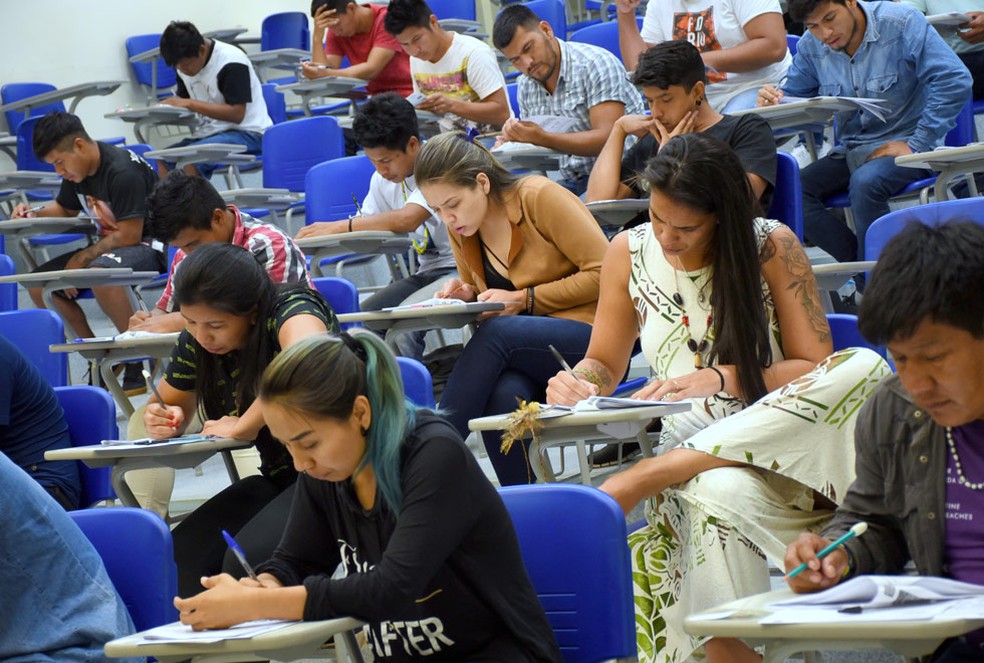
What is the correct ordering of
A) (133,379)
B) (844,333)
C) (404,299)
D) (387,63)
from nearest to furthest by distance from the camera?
1. (844,333)
2. (404,299)
3. (133,379)
4. (387,63)

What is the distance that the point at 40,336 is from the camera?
12.2 feet

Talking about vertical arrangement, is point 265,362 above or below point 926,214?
below

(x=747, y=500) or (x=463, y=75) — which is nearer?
(x=747, y=500)

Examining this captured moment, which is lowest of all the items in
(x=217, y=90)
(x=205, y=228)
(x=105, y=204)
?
(x=105, y=204)

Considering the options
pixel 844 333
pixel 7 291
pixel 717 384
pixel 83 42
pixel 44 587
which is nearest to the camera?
pixel 44 587

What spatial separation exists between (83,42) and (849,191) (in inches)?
268

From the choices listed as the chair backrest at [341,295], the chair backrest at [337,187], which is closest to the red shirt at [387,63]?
the chair backrest at [337,187]

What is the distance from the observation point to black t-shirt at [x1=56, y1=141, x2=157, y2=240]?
18.0ft

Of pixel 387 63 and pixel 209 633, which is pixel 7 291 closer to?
pixel 387 63

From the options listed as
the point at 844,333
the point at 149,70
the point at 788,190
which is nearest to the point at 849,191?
the point at 788,190

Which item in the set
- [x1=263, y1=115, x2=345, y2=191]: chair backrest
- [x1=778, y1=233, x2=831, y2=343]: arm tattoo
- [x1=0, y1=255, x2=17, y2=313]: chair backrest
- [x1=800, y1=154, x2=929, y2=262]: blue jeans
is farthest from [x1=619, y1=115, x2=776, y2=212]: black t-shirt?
[x1=263, y1=115, x2=345, y2=191]: chair backrest

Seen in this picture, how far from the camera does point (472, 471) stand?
1.82 meters

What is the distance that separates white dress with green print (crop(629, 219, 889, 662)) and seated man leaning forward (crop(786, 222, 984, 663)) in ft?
1.36

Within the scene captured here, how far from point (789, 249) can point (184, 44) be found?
210 inches
